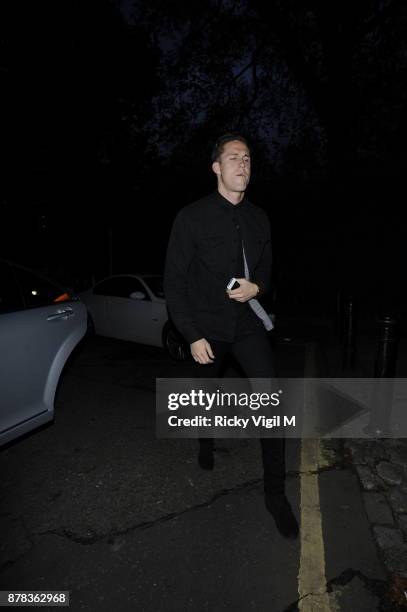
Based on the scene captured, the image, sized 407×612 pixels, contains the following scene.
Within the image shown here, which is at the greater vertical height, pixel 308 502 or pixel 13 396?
pixel 13 396

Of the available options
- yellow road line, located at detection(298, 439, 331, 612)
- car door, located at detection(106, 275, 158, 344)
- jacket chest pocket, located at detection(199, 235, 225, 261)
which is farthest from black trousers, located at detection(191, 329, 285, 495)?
car door, located at detection(106, 275, 158, 344)

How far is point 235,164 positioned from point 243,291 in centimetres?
76

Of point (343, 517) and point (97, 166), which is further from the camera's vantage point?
point (97, 166)

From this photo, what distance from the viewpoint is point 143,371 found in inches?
A: 248

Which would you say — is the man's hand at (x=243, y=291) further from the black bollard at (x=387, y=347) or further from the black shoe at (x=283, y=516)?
the black bollard at (x=387, y=347)

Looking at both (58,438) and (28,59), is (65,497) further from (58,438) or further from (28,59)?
(28,59)

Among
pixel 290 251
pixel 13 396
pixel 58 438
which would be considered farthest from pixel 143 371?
pixel 290 251

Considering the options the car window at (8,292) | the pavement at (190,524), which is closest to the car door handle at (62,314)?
the car window at (8,292)

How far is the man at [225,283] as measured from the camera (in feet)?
8.85

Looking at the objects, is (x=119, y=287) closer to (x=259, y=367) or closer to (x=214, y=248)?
(x=214, y=248)

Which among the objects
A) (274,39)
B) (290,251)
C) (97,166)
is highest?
(274,39)

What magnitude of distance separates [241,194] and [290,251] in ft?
36.9

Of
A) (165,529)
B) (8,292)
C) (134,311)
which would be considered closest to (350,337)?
(134,311)

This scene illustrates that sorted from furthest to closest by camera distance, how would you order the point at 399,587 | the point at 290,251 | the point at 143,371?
1. the point at 290,251
2. the point at 143,371
3. the point at 399,587
